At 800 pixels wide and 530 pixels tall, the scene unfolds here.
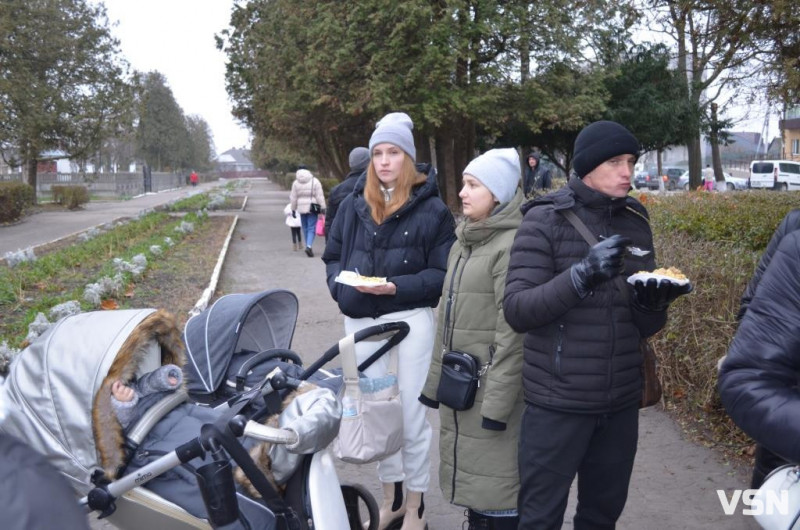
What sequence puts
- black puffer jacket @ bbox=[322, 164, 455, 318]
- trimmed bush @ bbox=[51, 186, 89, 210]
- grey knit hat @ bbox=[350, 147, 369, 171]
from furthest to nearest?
trimmed bush @ bbox=[51, 186, 89, 210], grey knit hat @ bbox=[350, 147, 369, 171], black puffer jacket @ bbox=[322, 164, 455, 318]

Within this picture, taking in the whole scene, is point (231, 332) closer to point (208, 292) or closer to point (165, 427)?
point (165, 427)

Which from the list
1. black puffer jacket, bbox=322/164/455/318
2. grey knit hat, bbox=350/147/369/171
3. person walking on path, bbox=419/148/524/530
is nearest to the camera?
person walking on path, bbox=419/148/524/530

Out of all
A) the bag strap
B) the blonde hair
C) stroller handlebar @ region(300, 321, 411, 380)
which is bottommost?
stroller handlebar @ region(300, 321, 411, 380)

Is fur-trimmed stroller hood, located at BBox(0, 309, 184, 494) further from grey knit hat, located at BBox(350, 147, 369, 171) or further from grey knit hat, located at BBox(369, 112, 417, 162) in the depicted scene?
grey knit hat, located at BBox(350, 147, 369, 171)

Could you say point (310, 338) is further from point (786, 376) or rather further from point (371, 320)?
point (786, 376)

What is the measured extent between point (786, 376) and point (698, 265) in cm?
463

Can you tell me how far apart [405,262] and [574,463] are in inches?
55.8

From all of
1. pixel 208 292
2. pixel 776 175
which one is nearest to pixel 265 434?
pixel 208 292

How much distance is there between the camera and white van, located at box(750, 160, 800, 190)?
141ft

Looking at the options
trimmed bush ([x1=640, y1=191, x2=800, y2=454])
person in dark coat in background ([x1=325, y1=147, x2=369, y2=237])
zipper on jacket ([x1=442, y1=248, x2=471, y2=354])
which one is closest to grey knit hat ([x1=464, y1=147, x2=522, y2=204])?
zipper on jacket ([x1=442, y1=248, x2=471, y2=354])

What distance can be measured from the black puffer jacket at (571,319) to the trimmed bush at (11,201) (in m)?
28.1

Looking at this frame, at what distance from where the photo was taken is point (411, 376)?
4.00 m

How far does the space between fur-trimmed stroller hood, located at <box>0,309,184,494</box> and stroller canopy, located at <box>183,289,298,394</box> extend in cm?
63

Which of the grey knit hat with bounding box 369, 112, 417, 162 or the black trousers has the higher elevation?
the grey knit hat with bounding box 369, 112, 417, 162
